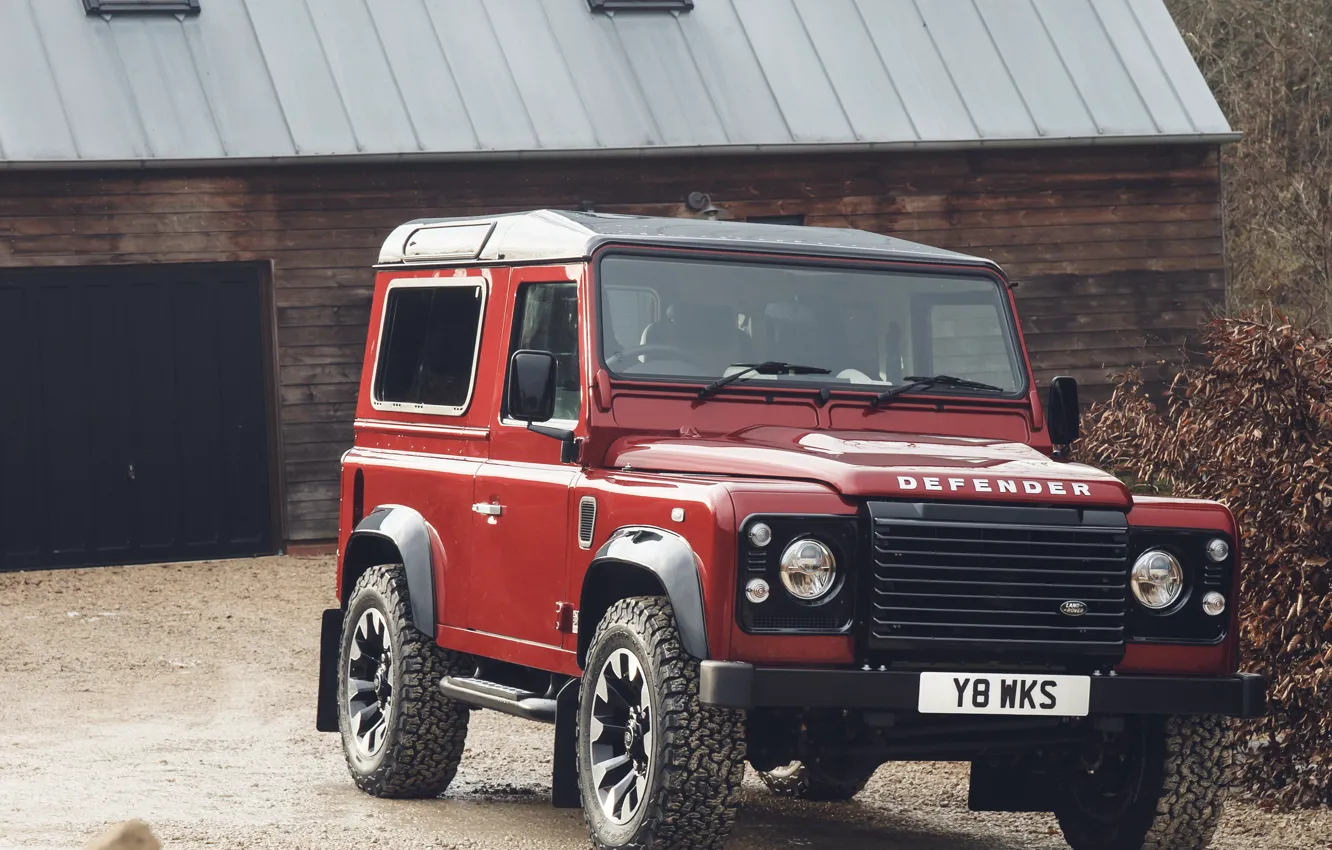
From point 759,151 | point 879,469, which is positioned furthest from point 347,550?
point 759,151

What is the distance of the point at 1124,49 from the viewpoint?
18.9m

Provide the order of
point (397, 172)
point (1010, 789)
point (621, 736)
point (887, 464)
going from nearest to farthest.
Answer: point (887, 464)
point (621, 736)
point (1010, 789)
point (397, 172)

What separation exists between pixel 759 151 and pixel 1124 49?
401 centimetres

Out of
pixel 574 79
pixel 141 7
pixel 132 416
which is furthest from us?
pixel 574 79

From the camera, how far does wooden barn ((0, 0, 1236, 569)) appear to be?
16047mm

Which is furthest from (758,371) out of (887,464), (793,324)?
(887,464)

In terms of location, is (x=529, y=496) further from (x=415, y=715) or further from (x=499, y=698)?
(x=415, y=715)

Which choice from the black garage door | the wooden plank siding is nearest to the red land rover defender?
the black garage door

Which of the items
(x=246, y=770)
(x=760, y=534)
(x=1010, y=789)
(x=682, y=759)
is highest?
(x=760, y=534)

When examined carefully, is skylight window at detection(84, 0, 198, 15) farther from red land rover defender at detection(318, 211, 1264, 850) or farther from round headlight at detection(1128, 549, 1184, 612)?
round headlight at detection(1128, 549, 1184, 612)

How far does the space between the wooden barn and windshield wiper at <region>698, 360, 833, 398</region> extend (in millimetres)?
9894

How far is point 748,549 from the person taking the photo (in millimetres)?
5801

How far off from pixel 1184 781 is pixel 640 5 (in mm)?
12933

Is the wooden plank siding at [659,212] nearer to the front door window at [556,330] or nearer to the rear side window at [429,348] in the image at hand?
the rear side window at [429,348]
